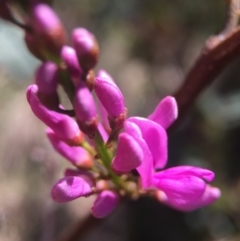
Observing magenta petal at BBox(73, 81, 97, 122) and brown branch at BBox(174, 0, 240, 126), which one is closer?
magenta petal at BBox(73, 81, 97, 122)

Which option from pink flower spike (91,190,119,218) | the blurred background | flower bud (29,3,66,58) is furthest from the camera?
the blurred background

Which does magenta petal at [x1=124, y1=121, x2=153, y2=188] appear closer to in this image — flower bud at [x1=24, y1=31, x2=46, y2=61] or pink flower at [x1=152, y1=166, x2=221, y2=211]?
pink flower at [x1=152, y1=166, x2=221, y2=211]

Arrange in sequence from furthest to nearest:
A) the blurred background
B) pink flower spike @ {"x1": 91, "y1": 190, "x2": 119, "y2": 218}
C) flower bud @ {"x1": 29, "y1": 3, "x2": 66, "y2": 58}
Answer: the blurred background < pink flower spike @ {"x1": 91, "y1": 190, "x2": 119, "y2": 218} < flower bud @ {"x1": 29, "y1": 3, "x2": 66, "y2": 58}

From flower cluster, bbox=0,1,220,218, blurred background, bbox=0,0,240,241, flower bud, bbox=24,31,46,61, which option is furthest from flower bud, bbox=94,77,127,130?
blurred background, bbox=0,0,240,241

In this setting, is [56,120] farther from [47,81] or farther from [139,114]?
[139,114]

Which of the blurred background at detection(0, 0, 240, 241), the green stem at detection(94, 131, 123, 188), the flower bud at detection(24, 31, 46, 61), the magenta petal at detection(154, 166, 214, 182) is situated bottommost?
the blurred background at detection(0, 0, 240, 241)

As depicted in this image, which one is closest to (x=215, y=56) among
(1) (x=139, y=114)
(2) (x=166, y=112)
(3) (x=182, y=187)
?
(2) (x=166, y=112)

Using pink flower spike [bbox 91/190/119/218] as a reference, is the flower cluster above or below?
above
